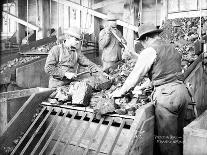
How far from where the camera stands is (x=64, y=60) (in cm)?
500

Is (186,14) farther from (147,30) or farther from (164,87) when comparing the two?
(164,87)

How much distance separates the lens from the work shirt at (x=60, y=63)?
4.82 metres

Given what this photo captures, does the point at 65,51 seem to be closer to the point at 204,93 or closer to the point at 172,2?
the point at 204,93

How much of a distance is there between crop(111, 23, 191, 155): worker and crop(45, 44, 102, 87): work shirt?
163 cm

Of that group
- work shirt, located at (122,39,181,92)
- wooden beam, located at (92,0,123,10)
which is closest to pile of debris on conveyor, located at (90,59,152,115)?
work shirt, located at (122,39,181,92)

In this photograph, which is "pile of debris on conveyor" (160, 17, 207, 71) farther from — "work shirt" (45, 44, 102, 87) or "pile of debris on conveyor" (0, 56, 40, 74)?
→ "pile of debris on conveyor" (0, 56, 40, 74)

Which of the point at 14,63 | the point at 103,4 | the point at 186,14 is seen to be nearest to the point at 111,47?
the point at 186,14

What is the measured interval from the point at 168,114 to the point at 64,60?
2.34 metres

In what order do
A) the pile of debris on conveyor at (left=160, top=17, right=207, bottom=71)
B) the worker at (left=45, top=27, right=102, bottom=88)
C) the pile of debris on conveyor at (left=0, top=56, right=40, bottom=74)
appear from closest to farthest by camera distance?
the worker at (left=45, top=27, right=102, bottom=88), the pile of debris on conveyor at (left=160, top=17, right=207, bottom=71), the pile of debris on conveyor at (left=0, top=56, right=40, bottom=74)

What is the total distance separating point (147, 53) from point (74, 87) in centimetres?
121

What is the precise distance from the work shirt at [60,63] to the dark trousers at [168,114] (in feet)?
6.54

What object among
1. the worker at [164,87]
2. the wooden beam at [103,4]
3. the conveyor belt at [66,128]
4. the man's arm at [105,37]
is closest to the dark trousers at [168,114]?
the worker at [164,87]

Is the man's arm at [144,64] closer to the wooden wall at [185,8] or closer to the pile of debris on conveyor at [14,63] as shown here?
the wooden wall at [185,8]

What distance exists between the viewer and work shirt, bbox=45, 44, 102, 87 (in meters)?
4.82
